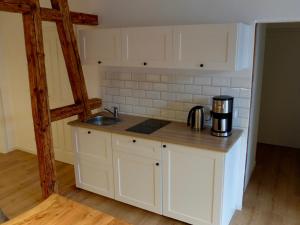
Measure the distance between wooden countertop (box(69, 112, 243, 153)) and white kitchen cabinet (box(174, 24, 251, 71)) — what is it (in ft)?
2.15

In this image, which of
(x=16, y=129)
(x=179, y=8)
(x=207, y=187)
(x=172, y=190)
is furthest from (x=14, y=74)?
(x=207, y=187)

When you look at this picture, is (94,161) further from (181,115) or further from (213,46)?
(213,46)

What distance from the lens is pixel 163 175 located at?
2.68m

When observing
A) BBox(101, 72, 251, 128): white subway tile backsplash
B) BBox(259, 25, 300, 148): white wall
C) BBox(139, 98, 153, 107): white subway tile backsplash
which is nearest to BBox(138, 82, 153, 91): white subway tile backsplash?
BBox(101, 72, 251, 128): white subway tile backsplash

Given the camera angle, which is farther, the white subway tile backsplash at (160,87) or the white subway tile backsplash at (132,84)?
the white subway tile backsplash at (132,84)

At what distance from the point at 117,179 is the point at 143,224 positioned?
1.79ft

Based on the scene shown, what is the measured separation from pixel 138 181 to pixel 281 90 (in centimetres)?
310

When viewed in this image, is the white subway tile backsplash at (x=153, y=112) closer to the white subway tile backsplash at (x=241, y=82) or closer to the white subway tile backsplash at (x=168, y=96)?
the white subway tile backsplash at (x=168, y=96)

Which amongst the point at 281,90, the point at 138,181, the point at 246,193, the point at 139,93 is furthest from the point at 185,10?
the point at 281,90

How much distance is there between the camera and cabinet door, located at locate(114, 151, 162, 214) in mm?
2740

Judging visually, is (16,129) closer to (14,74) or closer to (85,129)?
(14,74)

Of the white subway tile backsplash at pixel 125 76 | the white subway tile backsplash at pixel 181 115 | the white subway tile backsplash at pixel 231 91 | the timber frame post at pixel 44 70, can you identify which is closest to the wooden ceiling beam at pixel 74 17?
the timber frame post at pixel 44 70

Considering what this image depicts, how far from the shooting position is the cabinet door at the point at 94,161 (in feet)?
9.83

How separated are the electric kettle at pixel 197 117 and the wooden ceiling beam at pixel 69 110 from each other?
129 centimetres
